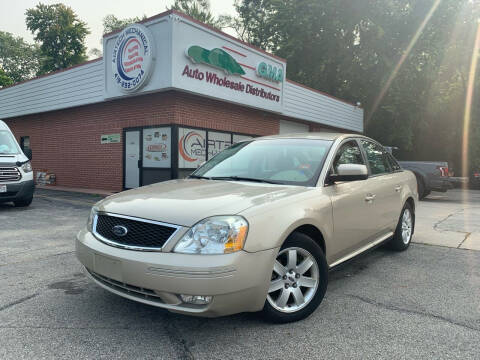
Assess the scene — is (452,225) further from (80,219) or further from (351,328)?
(80,219)

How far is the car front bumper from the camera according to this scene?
2416 mm

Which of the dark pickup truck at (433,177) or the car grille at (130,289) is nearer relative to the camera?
the car grille at (130,289)

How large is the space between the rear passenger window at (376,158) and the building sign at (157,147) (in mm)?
7262

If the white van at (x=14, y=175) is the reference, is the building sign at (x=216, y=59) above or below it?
above

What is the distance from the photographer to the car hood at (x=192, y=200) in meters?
2.64

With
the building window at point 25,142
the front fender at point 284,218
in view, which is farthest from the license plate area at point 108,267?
the building window at point 25,142

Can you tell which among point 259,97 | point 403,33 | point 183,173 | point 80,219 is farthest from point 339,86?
point 80,219

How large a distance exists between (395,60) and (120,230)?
20786 millimetres

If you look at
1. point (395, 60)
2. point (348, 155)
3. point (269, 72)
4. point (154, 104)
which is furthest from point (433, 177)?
point (348, 155)

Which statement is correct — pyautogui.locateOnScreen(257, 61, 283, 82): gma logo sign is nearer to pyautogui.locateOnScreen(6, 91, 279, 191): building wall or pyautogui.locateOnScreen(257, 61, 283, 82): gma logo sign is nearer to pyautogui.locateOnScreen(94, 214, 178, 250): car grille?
pyautogui.locateOnScreen(6, 91, 279, 191): building wall

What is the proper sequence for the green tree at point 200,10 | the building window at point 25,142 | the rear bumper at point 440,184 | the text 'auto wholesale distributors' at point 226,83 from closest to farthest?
the text 'auto wholesale distributors' at point 226,83, the rear bumper at point 440,184, the building window at point 25,142, the green tree at point 200,10

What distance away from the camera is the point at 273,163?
12.6ft

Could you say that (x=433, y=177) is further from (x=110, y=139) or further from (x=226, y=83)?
(x=110, y=139)

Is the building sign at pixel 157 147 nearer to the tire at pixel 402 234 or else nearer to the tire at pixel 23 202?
the tire at pixel 23 202
